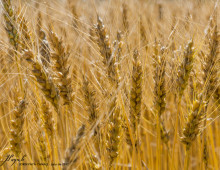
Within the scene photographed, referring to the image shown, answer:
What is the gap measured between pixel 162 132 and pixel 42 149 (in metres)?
0.62

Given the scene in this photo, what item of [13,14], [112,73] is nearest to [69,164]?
[112,73]

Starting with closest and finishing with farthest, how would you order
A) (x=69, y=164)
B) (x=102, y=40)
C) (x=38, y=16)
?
(x=69, y=164)
(x=102, y=40)
(x=38, y=16)

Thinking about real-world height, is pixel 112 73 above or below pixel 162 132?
above

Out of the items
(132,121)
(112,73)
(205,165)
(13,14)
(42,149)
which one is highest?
(13,14)

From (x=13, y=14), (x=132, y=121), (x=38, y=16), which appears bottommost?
(x=132, y=121)

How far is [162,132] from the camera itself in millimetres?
1263

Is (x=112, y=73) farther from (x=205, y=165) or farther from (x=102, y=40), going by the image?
(x=205, y=165)

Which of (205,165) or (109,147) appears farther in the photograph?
(205,165)

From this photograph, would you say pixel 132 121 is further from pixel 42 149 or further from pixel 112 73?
pixel 42 149

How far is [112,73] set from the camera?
0.95 m

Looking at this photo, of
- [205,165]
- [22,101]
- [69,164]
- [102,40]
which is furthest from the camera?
[205,165]

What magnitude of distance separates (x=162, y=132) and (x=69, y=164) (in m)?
0.77

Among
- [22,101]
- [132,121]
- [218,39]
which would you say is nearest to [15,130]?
[22,101]

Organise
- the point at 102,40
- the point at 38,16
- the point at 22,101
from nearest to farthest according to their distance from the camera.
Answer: the point at 22,101
the point at 102,40
the point at 38,16
